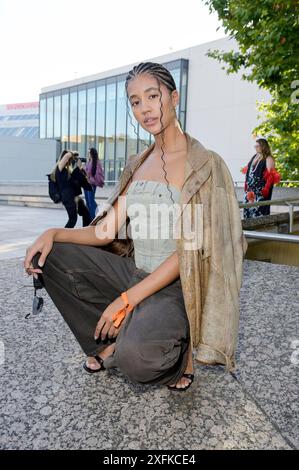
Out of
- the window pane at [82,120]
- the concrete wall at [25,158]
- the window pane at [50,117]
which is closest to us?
the concrete wall at [25,158]

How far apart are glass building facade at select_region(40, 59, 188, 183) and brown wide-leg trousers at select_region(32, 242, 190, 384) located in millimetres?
22138

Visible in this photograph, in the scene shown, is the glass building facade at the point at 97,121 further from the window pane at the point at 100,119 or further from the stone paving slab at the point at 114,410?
the stone paving slab at the point at 114,410

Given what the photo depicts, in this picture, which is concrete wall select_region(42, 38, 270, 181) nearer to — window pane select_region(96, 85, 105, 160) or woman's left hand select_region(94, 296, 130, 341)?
window pane select_region(96, 85, 105, 160)

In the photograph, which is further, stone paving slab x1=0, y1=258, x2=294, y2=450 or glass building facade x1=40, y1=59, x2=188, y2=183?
glass building facade x1=40, y1=59, x2=188, y2=183

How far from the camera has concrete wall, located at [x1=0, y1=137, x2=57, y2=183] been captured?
27.7 meters

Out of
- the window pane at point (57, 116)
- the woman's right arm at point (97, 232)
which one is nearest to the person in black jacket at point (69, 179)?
the woman's right arm at point (97, 232)

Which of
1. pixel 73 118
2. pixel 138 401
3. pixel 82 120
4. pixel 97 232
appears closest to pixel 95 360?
pixel 138 401

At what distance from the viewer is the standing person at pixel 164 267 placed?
70.1 inches

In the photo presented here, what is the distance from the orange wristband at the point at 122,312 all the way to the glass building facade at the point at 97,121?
73.6 feet

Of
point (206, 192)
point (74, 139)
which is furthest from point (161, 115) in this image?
point (74, 139)

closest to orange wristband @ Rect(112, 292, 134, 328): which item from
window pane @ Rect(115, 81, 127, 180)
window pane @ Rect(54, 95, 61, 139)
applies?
window pane @ Rect(115, 81, 127, 180)

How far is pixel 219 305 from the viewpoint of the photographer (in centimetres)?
182
